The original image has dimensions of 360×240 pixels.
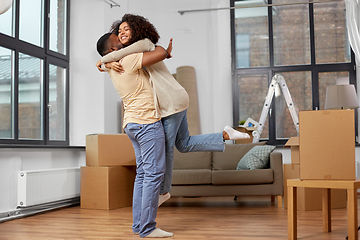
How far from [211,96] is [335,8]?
230 cm

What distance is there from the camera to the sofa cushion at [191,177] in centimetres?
413

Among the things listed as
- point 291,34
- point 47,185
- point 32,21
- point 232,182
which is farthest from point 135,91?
point 291,34

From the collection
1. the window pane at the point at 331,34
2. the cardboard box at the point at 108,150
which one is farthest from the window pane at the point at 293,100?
the cardboard box at the point at 108,150

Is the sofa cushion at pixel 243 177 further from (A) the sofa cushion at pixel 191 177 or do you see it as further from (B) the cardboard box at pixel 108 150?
(B) the cardboard box at pixel 108 150

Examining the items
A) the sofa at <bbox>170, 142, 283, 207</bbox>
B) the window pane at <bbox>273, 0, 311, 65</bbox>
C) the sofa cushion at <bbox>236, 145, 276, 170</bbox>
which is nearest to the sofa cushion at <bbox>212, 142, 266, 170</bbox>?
the sofa cushion at <bbox>236, 145, 276, 170</bbox>

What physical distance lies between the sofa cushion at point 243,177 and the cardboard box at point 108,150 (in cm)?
96

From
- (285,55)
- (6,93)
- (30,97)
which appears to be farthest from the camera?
(285,55)

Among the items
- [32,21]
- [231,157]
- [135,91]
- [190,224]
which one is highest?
[32,21]

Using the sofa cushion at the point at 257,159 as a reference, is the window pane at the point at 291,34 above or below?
above

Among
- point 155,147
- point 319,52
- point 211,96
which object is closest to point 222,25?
point 211,96

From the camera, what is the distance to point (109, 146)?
14.0 feet

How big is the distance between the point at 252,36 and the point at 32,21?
129 inches

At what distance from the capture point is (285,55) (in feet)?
20.4

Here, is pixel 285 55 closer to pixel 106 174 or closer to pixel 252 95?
pixel 252 95
